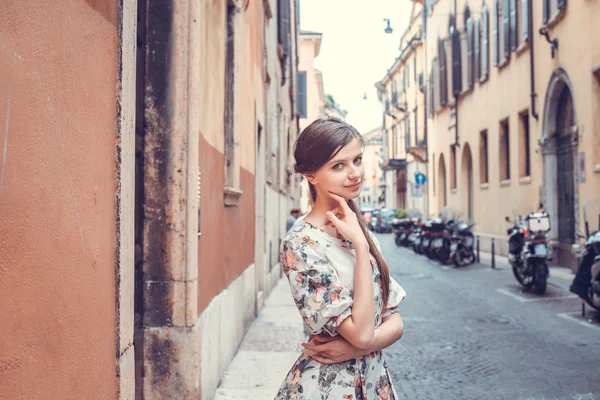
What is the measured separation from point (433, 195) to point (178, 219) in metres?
28.0

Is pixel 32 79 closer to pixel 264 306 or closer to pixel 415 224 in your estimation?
pixel 264 306

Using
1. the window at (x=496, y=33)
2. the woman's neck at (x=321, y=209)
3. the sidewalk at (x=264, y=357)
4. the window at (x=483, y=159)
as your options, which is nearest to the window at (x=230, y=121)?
the sidewalk at (x=264, y=357)

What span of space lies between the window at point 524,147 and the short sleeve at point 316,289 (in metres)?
17.4

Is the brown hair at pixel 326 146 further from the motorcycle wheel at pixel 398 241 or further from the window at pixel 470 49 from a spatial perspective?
the motorcycle wheel at pixel 398 241

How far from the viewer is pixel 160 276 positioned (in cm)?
436

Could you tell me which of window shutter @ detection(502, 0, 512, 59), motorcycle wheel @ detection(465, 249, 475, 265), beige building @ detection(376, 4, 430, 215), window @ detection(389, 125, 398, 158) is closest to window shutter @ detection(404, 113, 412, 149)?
beige building @ detection(376, 4, 430, 215)

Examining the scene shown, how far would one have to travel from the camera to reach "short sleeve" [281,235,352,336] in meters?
1.99

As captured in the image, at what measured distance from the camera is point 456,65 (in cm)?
2536

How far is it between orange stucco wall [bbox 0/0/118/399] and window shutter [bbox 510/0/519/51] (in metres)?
17.2

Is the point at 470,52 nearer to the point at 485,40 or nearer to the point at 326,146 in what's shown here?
the point at 485,40

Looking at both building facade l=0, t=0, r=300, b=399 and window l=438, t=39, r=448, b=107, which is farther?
window l=438, t=39, r=448, b=107

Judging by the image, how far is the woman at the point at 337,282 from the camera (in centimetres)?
200

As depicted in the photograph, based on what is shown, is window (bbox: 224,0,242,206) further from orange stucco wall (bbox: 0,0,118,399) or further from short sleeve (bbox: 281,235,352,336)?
short sleeve (bbox: 281,235,352,336)

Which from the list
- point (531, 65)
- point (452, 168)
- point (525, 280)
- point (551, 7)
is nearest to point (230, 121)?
point (525, 280)
